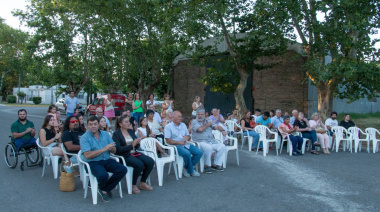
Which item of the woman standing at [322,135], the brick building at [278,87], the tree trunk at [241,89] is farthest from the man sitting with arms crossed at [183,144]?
the brick building at [278,87]

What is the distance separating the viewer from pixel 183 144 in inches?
295

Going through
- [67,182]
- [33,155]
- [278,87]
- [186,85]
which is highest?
[186,85]

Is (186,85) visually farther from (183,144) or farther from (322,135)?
(183,144)

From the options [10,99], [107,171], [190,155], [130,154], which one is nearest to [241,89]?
[190,155]

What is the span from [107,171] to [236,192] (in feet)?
7.46

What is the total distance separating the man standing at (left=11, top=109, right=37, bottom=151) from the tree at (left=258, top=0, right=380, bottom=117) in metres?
9.17

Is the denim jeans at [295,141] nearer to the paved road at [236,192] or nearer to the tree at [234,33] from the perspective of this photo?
the paved road at [236,192]

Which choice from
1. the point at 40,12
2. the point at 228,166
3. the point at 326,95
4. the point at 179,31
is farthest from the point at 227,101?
the point at 40,12

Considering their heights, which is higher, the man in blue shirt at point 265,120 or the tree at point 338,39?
the tree at point 338,39

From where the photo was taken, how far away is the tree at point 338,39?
12977mm

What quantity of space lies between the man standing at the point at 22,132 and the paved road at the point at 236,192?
0.62 meters

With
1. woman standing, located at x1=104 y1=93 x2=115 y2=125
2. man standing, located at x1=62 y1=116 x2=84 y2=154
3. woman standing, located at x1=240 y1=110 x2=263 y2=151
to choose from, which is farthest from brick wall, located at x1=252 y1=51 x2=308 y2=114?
man standing, located at x1=62 y1=116 x2=84 y2=154

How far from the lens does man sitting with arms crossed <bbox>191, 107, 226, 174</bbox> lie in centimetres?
793

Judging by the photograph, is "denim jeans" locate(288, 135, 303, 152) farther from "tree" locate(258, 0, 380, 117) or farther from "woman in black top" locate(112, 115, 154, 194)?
"woman in black top" locate(112, 115, 154, 194)
